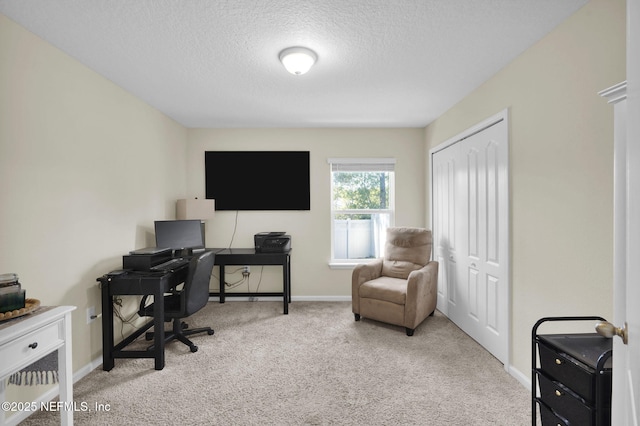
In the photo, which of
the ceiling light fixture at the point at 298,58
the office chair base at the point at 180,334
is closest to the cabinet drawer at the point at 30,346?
the office chair base at the point at 180,334

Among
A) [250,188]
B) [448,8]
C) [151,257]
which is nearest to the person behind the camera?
[448,8]

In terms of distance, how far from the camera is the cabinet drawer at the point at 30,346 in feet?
4.65

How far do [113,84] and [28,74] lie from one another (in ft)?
2.87

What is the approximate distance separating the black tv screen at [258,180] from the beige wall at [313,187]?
84mm

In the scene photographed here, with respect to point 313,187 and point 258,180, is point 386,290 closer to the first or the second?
point 313,187

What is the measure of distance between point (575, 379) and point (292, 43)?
246 centimetres

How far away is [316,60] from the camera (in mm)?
2387

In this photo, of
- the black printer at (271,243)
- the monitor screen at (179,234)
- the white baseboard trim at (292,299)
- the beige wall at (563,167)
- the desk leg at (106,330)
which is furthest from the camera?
the white baseboard trim at (292,299)

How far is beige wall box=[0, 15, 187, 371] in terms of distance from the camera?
1899 mm

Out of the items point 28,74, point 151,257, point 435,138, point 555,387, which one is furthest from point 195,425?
point 435,138

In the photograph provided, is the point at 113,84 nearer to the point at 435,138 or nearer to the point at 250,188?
the point at 250,188

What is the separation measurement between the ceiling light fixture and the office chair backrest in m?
1.83

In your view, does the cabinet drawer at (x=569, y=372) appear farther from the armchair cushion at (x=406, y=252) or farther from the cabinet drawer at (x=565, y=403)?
the armchair cushion at (x=406, y=252)

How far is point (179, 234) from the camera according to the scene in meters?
3.51
